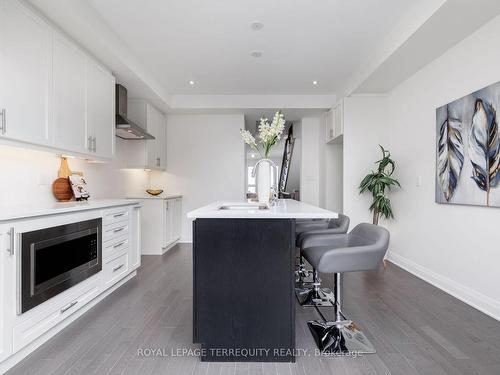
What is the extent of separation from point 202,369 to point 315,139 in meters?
4.97

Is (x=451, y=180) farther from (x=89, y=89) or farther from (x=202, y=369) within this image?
(x=89, y=89)

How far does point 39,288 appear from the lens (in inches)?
72.7

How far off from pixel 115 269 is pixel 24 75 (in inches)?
73.8

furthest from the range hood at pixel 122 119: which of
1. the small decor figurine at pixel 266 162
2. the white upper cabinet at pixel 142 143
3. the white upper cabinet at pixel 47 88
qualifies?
the small decor figurine at pixel 266 162

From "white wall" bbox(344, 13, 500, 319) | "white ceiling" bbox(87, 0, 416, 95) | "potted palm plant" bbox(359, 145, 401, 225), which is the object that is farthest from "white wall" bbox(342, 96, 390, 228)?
"white ceiling" bbox(87, 0, 416, 95)

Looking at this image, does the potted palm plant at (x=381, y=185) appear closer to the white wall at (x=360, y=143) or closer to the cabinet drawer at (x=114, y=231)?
the white wall at (x=360, y=143)

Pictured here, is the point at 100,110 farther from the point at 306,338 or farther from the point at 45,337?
the point at 306,338

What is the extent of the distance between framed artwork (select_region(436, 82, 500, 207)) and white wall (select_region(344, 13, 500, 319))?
11 centimetres

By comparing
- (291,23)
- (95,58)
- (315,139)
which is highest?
(291,23)

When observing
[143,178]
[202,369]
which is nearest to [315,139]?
[143,178]

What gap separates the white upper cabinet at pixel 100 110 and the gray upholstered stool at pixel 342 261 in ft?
8.15

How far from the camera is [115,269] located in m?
2.87

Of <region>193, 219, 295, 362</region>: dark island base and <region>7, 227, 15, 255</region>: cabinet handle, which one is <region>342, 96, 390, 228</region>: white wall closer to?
<region>193, 219, 295, 362</region>: dark island base

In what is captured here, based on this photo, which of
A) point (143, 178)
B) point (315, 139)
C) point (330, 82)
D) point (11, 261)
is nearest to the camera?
point (11, 261)
